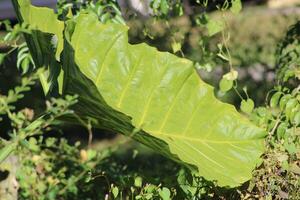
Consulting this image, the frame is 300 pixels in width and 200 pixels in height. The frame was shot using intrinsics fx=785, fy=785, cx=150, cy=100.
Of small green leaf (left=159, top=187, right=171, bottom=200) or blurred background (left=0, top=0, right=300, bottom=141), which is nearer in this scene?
small green leaf (left=159, top=187, right=171, bottom=200)

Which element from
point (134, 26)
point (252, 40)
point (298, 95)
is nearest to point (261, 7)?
point (252, 40)

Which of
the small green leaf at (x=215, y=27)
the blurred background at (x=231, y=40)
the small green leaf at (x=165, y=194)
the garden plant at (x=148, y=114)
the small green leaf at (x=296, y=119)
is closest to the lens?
the garden plant at (x=148, y=114)

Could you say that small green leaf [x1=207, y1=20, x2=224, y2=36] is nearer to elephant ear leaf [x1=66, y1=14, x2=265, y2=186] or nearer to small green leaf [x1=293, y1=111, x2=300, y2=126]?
small green leaf [x1=293, y1=111, x2=300, y2=126]

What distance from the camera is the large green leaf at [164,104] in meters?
2.59

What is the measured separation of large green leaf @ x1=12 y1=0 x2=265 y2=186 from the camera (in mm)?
2594

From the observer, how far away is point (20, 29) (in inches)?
90.3

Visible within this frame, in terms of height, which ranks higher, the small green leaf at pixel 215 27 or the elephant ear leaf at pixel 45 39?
the elephant ear leaf at pixel 45 39

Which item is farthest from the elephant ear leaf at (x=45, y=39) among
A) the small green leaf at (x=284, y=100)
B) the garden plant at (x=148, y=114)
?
the small green leaf at (x=284, y=100)

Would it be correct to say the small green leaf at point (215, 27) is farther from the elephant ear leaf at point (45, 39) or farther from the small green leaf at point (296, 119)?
the elephant ear leaf at point (45, 39)

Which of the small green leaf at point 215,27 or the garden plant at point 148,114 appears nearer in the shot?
the garden plant at point 148,114

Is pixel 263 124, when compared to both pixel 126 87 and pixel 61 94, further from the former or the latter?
pixel 61 94

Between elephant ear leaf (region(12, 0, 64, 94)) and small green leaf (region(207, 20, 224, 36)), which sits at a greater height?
elephant ear leaf (region(12, 0, 64, 94))

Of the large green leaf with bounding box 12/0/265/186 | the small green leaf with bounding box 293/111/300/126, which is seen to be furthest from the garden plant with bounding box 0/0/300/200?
the small green leaf with bounding box 293/111/300/126

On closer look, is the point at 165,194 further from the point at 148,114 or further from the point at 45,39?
the point at 45,39
